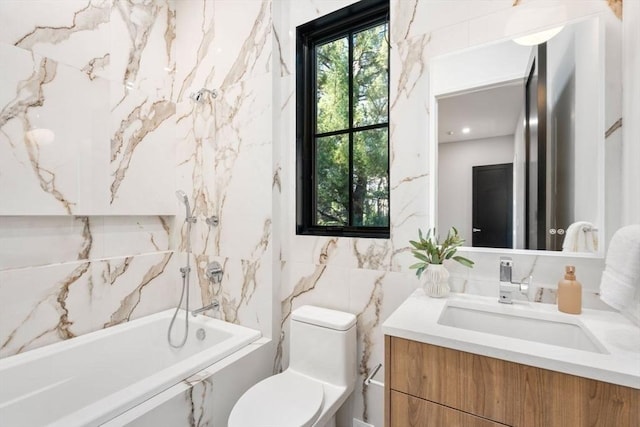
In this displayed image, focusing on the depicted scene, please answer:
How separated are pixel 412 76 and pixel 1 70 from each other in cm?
201

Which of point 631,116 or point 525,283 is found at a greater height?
point 631,116

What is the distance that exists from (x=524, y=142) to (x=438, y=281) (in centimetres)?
70

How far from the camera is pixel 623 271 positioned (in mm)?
844

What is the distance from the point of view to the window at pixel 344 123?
5.54 feet

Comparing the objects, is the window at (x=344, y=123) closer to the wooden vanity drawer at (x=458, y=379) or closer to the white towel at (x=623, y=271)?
the wooden vanity drawer at (x=458, y=379)

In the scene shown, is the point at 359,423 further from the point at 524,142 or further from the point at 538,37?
the point at 538,37

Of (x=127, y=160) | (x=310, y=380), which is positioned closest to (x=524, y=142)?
(x=310, y=380)

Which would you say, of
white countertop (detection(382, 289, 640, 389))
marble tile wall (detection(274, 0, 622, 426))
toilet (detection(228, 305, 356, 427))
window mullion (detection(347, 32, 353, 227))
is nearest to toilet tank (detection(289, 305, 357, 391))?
toilet (detection(228, 305, 356, 427))

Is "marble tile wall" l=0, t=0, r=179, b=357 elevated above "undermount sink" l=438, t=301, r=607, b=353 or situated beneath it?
elevated above

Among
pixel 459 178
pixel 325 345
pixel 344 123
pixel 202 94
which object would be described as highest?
pixel 202 94

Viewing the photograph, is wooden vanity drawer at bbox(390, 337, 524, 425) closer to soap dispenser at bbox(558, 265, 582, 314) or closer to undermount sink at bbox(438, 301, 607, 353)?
undermount sink at bbox(438, 301, 607, 353)

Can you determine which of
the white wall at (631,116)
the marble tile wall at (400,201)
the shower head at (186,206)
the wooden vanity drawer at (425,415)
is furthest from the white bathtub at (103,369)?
the white wall at (631,116)

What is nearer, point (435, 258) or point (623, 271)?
point (623, 271)

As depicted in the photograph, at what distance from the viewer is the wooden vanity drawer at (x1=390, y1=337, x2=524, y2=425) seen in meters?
0.85
